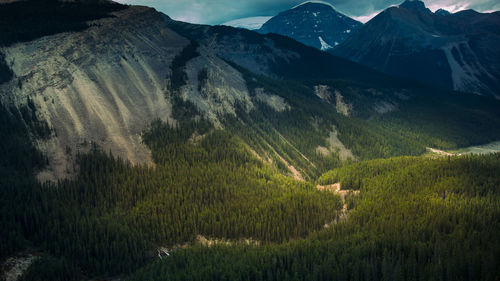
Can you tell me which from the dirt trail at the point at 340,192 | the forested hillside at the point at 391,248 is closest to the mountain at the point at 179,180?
the forested hillside at the point at 391,248

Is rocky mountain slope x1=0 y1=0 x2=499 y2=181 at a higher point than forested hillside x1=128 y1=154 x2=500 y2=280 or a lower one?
higher

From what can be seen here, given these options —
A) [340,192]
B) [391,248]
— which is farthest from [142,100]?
[391,248]

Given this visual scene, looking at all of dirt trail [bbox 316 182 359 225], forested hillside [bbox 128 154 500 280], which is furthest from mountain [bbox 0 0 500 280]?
dirt trail [bbox 316 182 359 225]

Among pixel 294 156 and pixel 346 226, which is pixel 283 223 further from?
pixel 294 156

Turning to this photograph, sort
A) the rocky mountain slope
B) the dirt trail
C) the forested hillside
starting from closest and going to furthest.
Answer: the forested hillside → the dirt trail → the rocky mountain slope

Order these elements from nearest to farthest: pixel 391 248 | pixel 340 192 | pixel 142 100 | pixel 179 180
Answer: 1. pixel 391 248
2. pixel 179 180
3. pixel 340 192
4. pixel 142 100

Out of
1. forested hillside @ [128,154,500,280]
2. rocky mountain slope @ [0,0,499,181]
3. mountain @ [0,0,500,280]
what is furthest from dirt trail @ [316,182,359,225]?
rocky mountain slope @ [0,0,499,181]

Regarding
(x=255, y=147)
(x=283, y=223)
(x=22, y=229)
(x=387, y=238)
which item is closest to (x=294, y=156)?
(x=255, y=147)

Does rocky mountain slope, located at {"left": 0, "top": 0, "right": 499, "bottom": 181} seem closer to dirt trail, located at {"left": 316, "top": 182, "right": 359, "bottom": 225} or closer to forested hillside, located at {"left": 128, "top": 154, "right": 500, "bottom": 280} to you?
dirt trail, located at {"left": 316, "top": 182, "right": 359, "bottom": 225}

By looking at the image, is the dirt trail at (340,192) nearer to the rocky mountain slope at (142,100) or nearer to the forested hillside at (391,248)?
the forested hillside at (391,248)

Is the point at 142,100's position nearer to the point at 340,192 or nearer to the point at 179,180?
the point at 179,180

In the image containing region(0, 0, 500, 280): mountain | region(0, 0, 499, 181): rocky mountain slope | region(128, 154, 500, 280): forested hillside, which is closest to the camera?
region(128, 154, 500, 280): forested hillside

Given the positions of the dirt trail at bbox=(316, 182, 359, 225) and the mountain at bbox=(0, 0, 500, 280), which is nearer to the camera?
the mountain at bbox=(0, 0, 500, 280)
